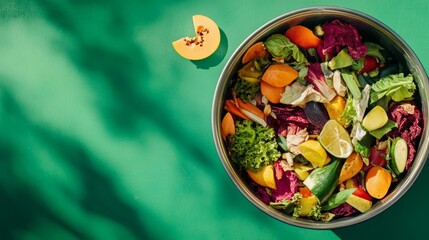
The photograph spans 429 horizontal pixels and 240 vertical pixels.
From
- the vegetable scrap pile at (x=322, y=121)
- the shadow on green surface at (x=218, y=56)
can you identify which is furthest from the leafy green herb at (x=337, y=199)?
the shadow on green surface at (x=218, y=56)

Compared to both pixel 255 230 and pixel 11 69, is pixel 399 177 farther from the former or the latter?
pixel 11 69

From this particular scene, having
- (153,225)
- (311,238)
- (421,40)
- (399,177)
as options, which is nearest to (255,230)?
(311,238)

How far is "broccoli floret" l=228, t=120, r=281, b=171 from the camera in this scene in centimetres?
157

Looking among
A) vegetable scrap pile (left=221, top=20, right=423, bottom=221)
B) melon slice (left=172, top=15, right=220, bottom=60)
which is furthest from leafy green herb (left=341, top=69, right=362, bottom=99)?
melon slice (left=172, top=15, right=220, bottom=60)

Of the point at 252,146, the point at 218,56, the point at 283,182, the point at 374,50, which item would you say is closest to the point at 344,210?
the point at 283,182

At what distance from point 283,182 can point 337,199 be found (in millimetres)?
129

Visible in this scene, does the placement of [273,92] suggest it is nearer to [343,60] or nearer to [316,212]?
[343,60]

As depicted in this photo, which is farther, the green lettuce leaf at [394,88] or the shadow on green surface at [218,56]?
the shadow on green surface at [218,56]

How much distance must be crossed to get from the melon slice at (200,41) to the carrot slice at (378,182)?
476 mm

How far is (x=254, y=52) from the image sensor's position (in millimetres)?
1577

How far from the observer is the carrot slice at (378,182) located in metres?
1.54

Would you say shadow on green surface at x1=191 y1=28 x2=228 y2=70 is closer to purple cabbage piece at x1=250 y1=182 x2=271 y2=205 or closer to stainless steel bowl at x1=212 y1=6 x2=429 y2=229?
stainless steel bowl at x1=212 y1=6 x2=429 y2=229

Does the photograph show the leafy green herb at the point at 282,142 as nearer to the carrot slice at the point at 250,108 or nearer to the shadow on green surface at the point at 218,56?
the carrot slice at the point at 250,108

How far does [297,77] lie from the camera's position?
158cm
